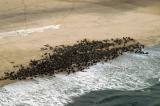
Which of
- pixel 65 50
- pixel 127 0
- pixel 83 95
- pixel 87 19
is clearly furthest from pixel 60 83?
pixel 127 0

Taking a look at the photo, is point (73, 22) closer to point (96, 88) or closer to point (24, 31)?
point (24, 31)

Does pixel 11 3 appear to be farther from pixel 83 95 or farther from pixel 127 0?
pixel 83 95

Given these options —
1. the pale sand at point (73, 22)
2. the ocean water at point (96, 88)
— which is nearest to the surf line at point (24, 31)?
the pale sand at point (73, 22)

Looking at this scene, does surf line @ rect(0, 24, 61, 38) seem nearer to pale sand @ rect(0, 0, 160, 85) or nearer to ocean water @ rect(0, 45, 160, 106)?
pale sand @ rect(0, 0, 160, 85)

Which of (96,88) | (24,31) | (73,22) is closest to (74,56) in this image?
(96,88)

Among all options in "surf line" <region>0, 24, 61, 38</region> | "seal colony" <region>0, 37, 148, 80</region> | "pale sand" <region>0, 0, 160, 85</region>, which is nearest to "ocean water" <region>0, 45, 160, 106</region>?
"seal colony" <region>0, 37, 148, 80</region>

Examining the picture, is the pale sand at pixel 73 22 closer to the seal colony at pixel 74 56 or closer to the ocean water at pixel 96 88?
the seal colony at pixel 74 56
